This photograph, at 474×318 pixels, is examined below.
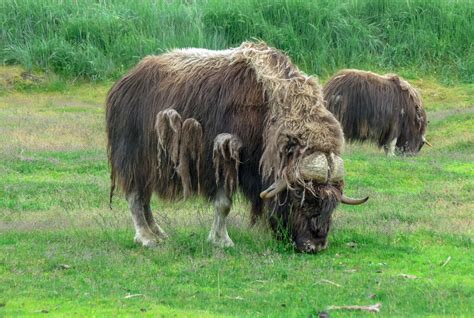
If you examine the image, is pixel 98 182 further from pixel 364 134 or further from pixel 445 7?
pixel 445 7

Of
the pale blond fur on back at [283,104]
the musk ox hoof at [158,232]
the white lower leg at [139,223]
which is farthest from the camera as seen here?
the musk ox hoof at [158,232]

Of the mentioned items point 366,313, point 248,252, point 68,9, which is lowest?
point 68,9

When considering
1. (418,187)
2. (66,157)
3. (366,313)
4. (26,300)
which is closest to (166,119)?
(26,300)

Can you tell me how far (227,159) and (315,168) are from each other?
2.28 ft

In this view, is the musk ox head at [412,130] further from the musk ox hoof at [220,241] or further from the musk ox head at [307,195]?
the musk ox head at [307,195]

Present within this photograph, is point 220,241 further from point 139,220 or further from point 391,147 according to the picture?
point 391,147

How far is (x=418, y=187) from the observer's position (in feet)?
36.1

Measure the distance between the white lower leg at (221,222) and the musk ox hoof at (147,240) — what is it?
47cm

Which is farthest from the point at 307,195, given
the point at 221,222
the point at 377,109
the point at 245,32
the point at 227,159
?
the point at 245,32

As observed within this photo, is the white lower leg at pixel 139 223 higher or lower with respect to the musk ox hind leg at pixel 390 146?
higher

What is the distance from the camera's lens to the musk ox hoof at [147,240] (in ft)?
26.0

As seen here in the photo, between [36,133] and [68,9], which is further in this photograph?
[68,9]

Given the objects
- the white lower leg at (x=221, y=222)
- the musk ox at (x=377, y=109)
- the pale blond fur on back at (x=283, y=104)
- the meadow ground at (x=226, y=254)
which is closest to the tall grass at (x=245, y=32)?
the musk ox at (x=377, y=109)

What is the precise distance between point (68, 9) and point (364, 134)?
928 cm
